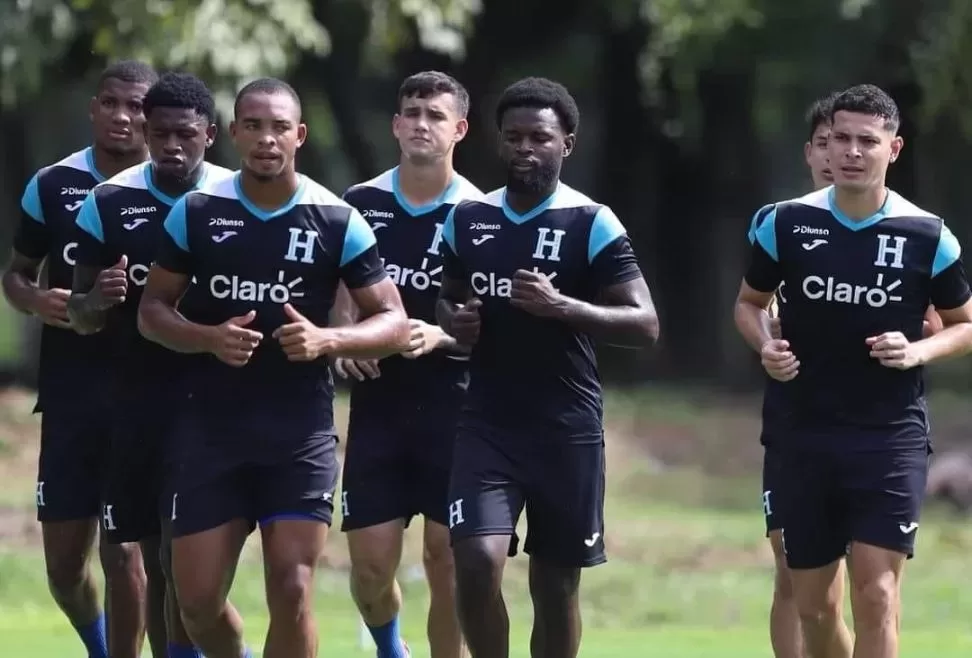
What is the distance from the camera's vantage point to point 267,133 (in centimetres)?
810

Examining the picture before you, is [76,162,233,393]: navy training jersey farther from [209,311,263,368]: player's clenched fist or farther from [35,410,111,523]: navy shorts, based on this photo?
[209,311,263,368]: player's clenched fist

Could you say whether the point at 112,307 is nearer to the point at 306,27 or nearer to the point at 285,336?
the point at 285,336

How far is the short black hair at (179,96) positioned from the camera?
8594 millimetres

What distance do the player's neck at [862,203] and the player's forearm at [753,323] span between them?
1.96 feet

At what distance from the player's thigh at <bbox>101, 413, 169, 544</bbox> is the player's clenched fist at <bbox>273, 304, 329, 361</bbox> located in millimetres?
1287

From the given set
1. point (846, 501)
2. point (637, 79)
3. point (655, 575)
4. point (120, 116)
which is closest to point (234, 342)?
point (120, 116)

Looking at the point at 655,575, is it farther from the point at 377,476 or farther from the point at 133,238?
the point at 133,238

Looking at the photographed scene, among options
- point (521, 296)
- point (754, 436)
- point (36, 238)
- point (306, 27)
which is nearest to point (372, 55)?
point (306, 27)

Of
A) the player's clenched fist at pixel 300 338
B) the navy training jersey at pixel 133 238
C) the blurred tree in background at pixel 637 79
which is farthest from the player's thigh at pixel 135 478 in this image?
the blurred tree in background at pixel 637 79

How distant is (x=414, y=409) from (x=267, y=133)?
1.86 metres

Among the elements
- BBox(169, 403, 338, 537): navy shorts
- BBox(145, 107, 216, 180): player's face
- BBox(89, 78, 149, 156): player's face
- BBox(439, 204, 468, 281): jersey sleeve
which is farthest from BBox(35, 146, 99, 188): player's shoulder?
BBox(169, 403, 338, 537): navy shorts

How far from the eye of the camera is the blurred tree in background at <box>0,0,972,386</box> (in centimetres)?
2011

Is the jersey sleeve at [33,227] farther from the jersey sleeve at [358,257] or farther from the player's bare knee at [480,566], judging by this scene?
the player's bare knee at [480,566]

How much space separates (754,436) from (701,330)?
6708mm
